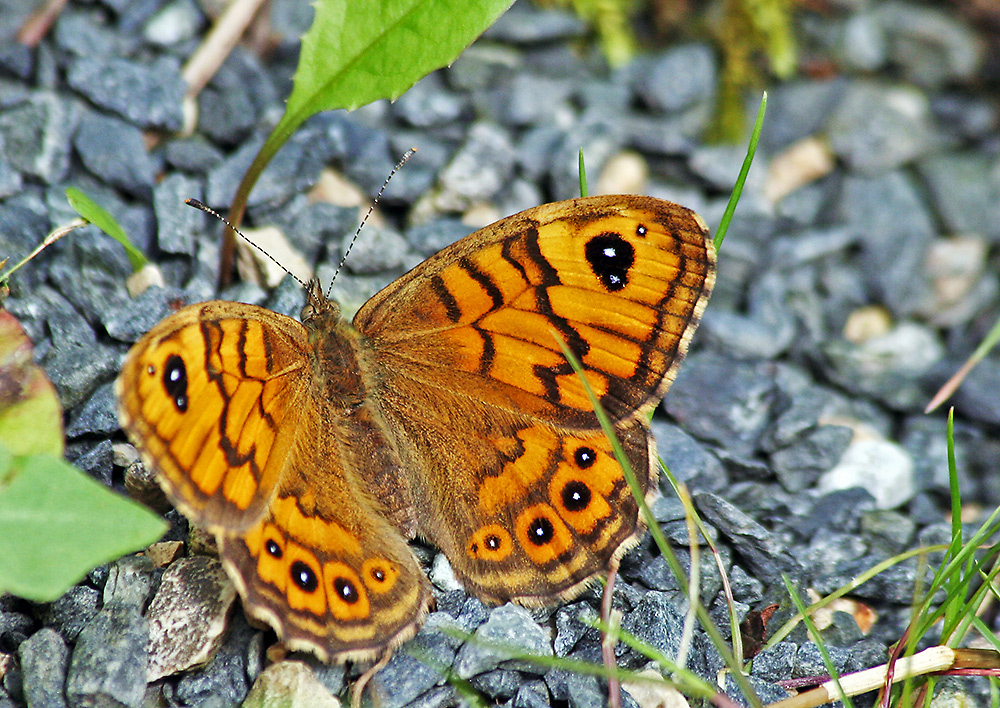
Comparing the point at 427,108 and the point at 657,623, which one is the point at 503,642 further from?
the point at 427,108

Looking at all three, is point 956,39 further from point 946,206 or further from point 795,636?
point 795,636

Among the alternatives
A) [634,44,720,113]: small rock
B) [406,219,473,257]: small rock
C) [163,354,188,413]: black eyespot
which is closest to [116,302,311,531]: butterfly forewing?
[163,354,188,413]: black eyespot

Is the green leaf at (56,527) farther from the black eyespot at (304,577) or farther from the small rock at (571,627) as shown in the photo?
the small rock at (571,627)

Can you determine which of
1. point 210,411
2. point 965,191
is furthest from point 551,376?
point 965,191

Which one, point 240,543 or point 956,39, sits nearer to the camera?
point 240,543

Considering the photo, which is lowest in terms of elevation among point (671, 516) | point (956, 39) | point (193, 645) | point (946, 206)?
point (193, 645)

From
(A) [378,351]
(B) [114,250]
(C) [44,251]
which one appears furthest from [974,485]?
(C) [44,251]
